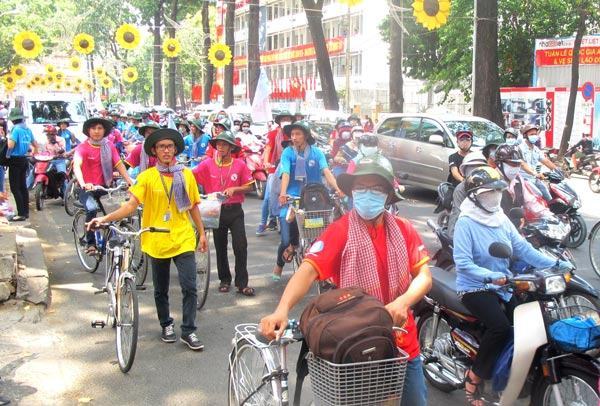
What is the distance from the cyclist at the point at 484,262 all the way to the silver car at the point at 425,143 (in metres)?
8.67

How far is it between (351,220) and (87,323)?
407 cm

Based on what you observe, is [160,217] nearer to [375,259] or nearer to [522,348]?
[375,259]

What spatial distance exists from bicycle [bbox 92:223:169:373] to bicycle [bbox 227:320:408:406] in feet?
6.16

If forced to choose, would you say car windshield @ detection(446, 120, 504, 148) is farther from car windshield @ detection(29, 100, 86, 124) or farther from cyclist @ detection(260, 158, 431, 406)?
car windshield @ detection(29, 100, 86, 124)

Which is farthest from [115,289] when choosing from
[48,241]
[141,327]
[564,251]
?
[48,241]

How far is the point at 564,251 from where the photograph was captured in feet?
19.2

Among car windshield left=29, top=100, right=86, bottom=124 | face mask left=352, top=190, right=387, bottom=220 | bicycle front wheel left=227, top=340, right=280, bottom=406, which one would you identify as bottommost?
bicycle front wheel left=227, top=340, right=280, bottom=406

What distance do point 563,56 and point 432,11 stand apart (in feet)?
52.0

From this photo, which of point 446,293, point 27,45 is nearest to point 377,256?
point 446,293

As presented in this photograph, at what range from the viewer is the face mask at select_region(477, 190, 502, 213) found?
4.27 metres

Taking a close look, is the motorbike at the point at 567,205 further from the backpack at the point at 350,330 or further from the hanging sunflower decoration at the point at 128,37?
the hanging sunflower decoration at the point at 128,37

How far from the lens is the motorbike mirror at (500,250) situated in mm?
4000

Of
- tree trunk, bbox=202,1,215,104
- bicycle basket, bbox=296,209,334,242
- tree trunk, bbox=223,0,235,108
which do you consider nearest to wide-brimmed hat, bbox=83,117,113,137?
bicycle basket, bbox=296,209,334,242

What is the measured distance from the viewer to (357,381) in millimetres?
2562
